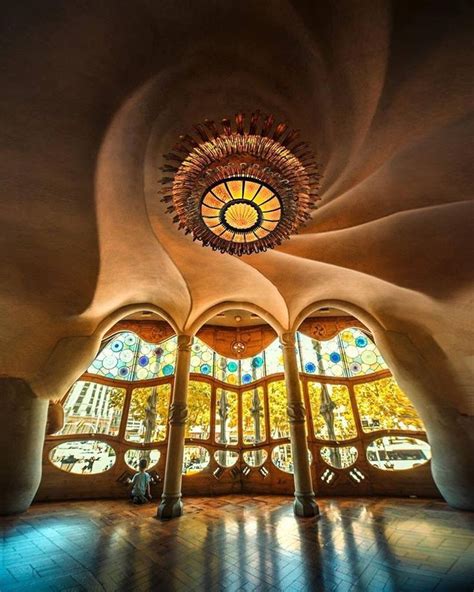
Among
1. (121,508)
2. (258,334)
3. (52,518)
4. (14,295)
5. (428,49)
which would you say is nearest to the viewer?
(428,49)

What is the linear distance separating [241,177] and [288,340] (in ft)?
15.5

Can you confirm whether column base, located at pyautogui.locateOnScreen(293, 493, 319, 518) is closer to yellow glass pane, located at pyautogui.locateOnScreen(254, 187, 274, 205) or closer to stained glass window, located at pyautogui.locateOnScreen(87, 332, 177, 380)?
stained glass window, located at pyautogui.locateOnScreen(87, 332, 177, 380)

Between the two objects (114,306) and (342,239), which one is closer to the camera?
(342,239)

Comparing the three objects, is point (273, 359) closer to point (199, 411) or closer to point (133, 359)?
point (199, 411)

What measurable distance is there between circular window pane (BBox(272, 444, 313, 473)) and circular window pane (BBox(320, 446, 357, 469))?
3.22 ft

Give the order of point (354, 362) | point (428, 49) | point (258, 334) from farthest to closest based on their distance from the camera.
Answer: point (258, 334) → point (354, 362) → point (428, 49)

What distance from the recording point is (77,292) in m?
5.31

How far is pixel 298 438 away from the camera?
5.89 meters

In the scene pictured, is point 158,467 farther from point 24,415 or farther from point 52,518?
point 24,415

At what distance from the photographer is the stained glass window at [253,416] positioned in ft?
28.3

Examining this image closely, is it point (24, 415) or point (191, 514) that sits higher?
point (24, 415)

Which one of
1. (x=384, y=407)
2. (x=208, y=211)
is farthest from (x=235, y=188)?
(x=384, y=407)

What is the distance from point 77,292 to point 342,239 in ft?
17.5

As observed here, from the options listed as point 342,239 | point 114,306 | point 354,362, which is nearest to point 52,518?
point 114,306
